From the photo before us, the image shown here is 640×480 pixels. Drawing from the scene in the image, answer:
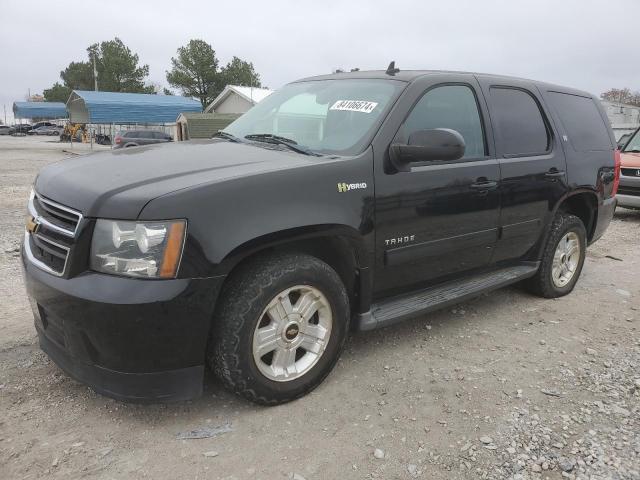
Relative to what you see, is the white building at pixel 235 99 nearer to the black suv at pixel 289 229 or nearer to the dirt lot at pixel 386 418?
the black suv at pixel 289 229

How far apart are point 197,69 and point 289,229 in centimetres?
6137

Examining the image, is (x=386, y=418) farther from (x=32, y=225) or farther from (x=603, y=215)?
(x=603, y=215)

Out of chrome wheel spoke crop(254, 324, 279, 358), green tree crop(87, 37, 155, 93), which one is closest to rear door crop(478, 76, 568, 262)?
chrome wheel spoke crop(254, 324, 279, 358)

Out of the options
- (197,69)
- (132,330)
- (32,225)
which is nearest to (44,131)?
(197,69)

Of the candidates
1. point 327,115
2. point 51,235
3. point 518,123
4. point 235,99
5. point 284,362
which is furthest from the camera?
point 235,99

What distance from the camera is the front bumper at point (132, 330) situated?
2.27 meters

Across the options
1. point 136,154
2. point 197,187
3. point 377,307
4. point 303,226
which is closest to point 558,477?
point 377,307

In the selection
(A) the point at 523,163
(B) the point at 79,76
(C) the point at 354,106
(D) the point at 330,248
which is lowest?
(D) the point at 330,248

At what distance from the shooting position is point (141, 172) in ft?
8.61

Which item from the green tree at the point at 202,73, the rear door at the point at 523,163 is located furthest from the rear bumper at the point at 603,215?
the green tree at the point at 202,73

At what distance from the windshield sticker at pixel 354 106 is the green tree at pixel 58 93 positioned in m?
83.3

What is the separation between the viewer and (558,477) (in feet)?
7.66

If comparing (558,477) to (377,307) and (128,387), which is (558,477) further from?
(128,387)

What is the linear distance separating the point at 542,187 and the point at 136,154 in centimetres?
306
